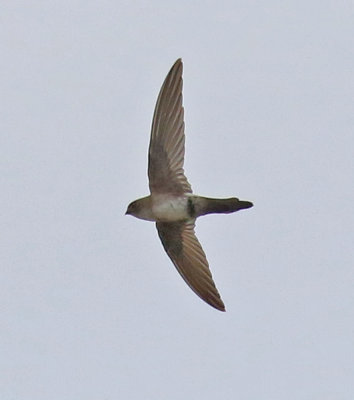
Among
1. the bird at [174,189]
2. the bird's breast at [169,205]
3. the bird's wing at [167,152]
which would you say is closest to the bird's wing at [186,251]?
the bird at [174,189]

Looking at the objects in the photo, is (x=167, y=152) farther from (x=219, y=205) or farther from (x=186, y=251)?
(x=186, y=251)

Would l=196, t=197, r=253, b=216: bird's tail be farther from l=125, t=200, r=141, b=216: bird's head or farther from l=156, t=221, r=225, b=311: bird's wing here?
l=125, t=200, r=141, b=216: bird's head

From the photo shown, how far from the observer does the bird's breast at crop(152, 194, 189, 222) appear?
872 centimetres

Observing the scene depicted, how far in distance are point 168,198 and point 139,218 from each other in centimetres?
27

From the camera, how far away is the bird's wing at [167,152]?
8703 millimetres

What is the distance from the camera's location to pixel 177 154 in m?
8.77

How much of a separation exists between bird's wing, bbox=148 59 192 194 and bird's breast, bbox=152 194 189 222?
1.8 inches

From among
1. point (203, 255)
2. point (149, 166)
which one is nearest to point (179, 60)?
point (149, 166)

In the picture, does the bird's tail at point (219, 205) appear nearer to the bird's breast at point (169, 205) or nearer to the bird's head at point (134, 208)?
the bird's breast at point (169, 205)

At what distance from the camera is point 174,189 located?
8742 millimetres

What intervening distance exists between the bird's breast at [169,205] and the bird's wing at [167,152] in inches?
1.8

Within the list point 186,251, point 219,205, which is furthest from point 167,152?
point 186,251

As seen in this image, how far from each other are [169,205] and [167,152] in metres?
0.35

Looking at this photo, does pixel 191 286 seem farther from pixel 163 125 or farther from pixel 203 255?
pixel 163 125
